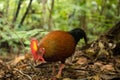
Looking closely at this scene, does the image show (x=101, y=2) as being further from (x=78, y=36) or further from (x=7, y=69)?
(x=7, y=69)

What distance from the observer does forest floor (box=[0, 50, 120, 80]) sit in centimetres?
316

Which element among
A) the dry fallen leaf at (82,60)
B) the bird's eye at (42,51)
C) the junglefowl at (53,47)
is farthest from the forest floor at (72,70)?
the bird's eye at (42,51)

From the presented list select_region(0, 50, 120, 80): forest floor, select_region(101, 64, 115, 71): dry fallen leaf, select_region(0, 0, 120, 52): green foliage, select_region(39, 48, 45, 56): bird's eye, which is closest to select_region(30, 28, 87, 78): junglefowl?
select_region(39, 48, 45, 56): bird's eye

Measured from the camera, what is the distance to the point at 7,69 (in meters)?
3.26

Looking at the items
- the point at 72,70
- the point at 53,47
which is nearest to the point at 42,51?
the point at 53,47

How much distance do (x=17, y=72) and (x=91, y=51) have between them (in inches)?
46.6

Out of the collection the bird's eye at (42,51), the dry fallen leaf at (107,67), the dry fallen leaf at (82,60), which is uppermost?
the bird's eye at (42,51)

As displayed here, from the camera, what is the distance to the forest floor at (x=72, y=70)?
3160 mm

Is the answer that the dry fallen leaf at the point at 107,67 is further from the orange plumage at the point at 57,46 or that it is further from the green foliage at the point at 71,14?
the green foliage at the point at 71,14

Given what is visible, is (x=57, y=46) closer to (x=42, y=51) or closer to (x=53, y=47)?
(x=53, y=47)

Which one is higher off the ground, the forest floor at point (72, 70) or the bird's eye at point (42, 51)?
the bird's eye at point (42, 51)

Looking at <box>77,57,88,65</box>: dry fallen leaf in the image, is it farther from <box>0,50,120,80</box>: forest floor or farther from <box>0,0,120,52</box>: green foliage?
<box>0,0,120,52</box>: green foliage

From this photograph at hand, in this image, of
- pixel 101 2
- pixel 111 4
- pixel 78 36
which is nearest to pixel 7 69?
pixel 78 36

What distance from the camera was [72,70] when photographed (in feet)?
11.1
